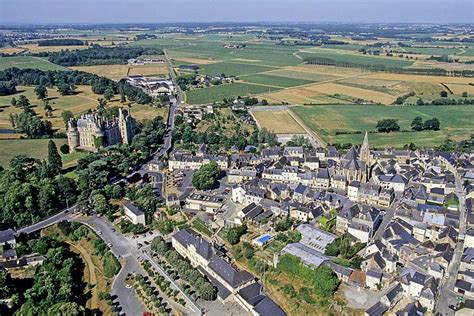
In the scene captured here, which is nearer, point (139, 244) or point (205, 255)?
point (205, 255)

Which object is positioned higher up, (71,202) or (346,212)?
(346,212)

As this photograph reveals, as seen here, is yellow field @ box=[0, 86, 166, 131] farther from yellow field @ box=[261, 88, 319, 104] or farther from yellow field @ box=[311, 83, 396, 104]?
yellow field @ box=[311, 83, 396, 104]

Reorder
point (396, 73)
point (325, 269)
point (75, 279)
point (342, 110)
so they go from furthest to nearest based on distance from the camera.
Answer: point (396, 73)
point (342, 110)
point (75, 279)
point (325, 269)

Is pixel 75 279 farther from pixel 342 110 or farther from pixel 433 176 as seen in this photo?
→ pixel 342 110

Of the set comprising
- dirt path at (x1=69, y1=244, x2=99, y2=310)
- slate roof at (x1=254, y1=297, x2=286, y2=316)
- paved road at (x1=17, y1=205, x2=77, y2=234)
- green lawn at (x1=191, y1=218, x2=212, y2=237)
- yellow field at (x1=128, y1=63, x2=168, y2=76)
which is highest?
yellow field at (x1=128, y1=63, x2=168, y2=76)

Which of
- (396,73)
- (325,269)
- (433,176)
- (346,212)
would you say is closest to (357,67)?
Result: (396,73)

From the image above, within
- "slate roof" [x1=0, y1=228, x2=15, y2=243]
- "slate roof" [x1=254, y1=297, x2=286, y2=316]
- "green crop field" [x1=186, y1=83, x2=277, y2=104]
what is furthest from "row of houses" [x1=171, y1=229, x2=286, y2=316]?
"green crop field" [x1=186, y1=83, x2=277, y2=104]

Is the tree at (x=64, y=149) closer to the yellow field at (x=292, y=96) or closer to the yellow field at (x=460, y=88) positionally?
the yellow field at (x=292, y=96)
